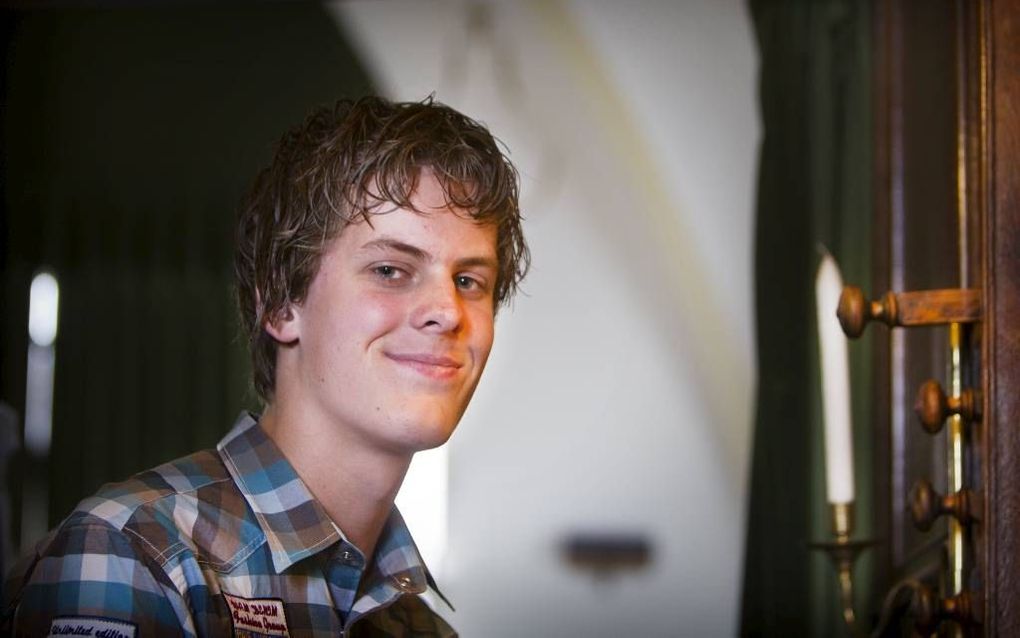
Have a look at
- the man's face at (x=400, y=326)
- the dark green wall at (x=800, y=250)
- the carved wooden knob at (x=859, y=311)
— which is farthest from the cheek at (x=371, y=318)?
the dark green wall at (x=800, y=250)

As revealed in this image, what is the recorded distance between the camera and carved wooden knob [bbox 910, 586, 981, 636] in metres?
0.54

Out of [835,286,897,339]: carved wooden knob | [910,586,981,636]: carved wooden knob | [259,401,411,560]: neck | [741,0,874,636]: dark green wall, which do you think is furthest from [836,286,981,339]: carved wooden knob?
[741,0,874,636]: dark green wall

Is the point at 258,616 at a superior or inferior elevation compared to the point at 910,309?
inferior

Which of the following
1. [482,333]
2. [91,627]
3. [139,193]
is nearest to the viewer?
[91,627]

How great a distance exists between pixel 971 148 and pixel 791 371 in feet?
1.46

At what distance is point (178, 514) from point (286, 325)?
117mm

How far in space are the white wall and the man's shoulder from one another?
37 cm

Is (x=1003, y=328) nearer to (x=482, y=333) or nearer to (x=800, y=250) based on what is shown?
(x=482, y=333)

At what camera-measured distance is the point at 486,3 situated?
959mm

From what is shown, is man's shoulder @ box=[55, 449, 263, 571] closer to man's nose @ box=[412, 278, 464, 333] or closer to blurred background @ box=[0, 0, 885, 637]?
man's nose @ box=[412, 278, 464, 333]

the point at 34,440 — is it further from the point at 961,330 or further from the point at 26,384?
the point at 961,330

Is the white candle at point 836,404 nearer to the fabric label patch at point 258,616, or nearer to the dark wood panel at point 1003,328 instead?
the dark wood panel at point 1003,328

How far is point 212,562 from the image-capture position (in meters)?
0.54

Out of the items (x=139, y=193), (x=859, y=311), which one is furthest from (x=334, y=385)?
(x=139, y=193)
